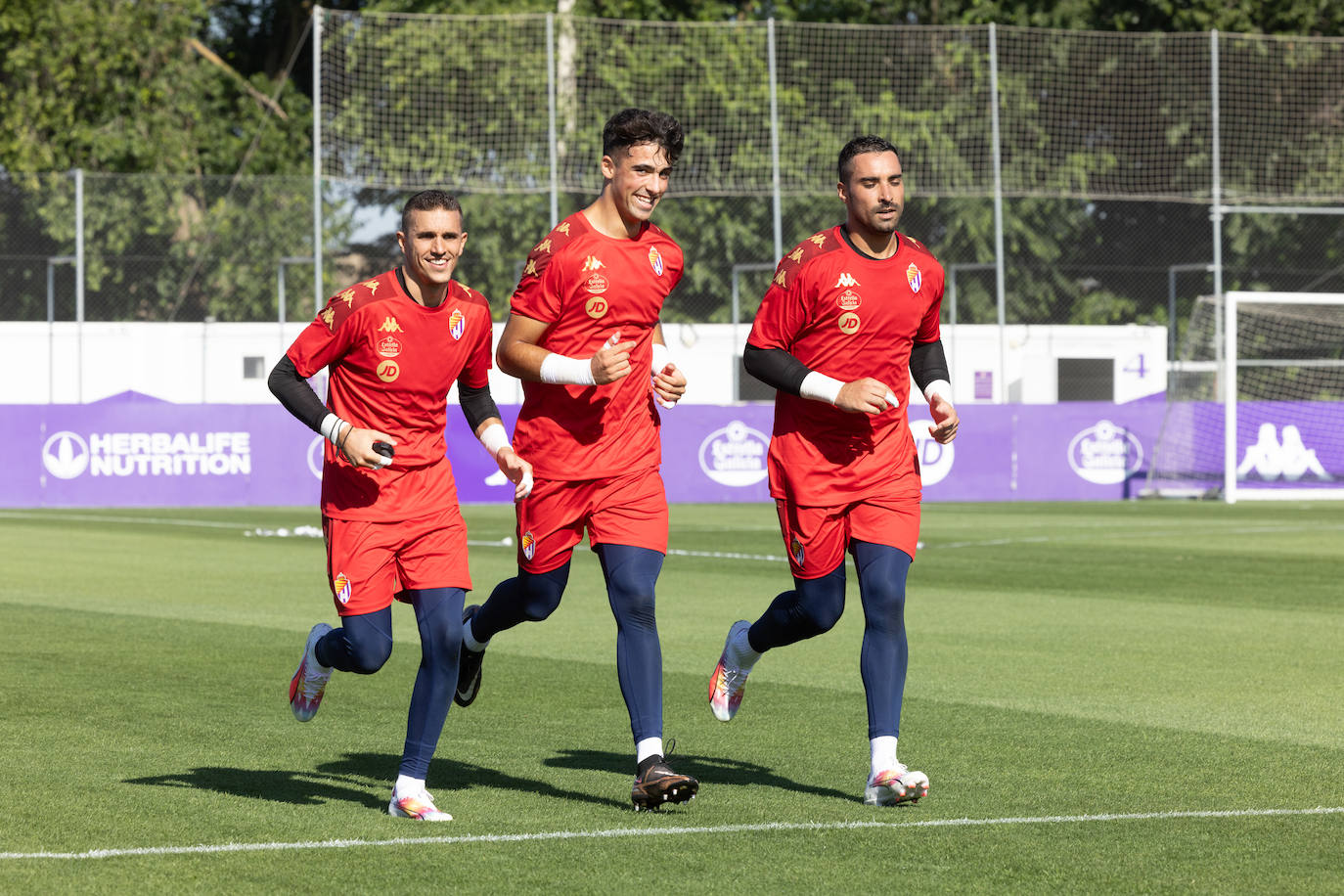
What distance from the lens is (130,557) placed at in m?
18.1

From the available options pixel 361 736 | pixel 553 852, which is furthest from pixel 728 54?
pixel 553 852

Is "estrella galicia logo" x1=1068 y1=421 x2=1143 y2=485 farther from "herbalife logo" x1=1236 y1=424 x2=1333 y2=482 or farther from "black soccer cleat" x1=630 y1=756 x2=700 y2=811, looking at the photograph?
"black soccer cleat" x1=630 y1=756 x2=700 y2=811

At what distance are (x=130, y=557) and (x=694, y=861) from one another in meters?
13.4

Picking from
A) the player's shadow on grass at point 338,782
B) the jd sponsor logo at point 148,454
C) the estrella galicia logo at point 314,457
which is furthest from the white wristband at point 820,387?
the jd sponsor logo at point 148,454

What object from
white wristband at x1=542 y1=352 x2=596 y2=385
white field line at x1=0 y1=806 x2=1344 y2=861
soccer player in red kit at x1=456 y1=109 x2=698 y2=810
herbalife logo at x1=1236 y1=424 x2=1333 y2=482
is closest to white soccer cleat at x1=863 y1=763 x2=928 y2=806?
white field line at x1=0 y1=806 x2=1344 y2=861

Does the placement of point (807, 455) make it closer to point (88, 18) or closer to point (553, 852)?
point (553, 852)

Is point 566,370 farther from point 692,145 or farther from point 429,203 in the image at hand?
point 692,145

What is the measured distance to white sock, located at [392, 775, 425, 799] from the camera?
20.6 feet

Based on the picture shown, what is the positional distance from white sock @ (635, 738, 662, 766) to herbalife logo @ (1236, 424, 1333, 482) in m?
24.6

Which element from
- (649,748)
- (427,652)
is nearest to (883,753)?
(649,748)

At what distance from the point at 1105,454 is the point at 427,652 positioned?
24.7m

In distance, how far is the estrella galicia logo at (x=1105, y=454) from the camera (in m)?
29.9

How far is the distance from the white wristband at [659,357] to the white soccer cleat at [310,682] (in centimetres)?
147

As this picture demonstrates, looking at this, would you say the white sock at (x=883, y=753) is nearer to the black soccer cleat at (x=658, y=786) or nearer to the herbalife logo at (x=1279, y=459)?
the black soccer cleat at (x=658, y=786)
